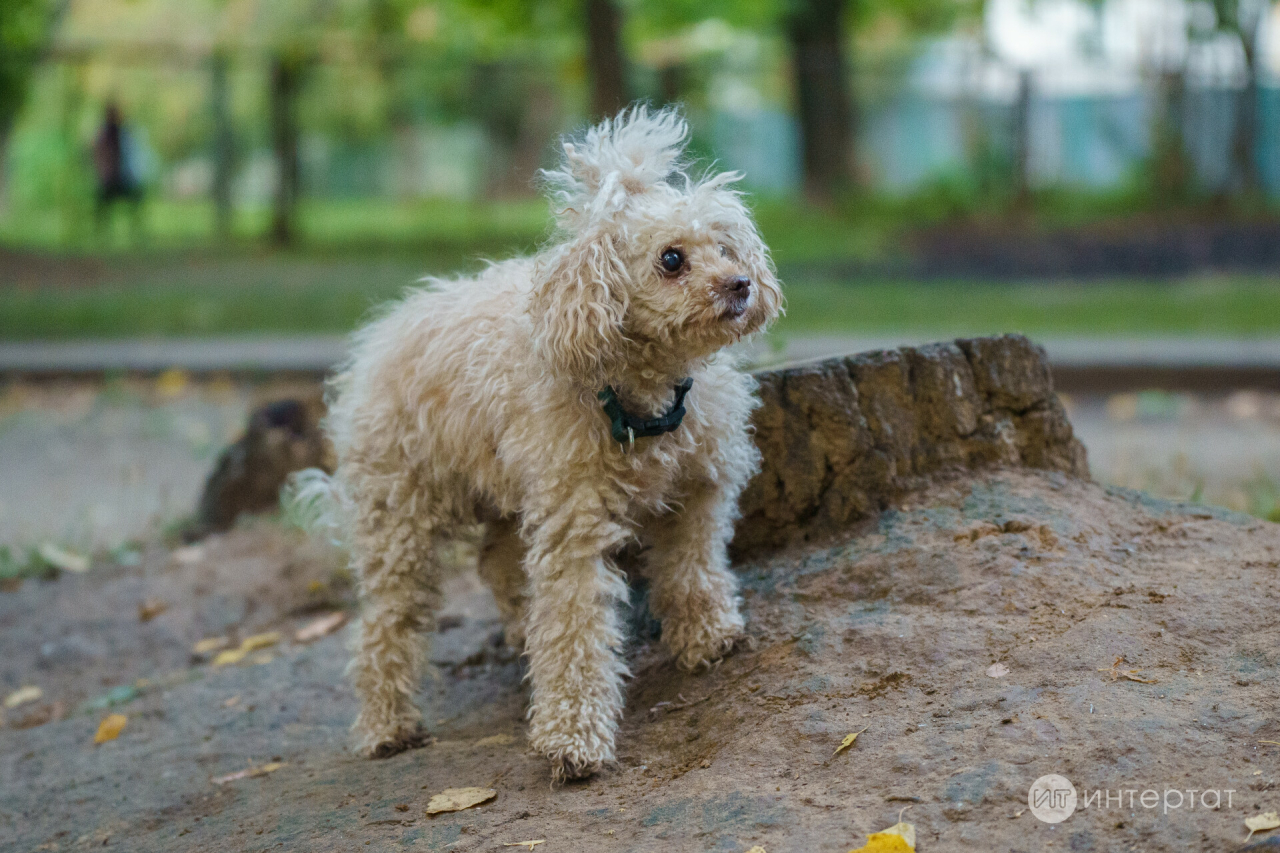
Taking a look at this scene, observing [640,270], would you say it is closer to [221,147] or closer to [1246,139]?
[221,147]

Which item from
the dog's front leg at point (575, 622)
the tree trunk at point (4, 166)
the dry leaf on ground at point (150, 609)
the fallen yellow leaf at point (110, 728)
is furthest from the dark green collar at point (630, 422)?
the tree trunk at point (4, 166)

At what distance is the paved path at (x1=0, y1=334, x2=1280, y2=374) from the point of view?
10766mm

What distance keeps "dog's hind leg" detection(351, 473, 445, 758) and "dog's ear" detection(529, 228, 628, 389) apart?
978 mm

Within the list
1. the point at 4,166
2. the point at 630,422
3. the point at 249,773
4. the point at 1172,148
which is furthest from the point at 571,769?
the point at 1172,148

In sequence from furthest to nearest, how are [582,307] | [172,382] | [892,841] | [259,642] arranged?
[172,382] → [259,642] → [582,307] → [892,841]

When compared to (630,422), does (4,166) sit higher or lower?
higher

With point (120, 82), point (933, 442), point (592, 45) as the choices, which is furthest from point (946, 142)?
point (933, 442)

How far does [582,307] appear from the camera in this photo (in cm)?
340

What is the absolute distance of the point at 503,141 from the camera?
1861 cm

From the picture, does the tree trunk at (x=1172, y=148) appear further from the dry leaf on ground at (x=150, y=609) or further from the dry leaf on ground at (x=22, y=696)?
the dry leaf on ground at (x=22, y=696)

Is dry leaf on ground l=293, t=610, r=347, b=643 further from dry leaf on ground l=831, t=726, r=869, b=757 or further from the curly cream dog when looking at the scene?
dry leaf on ground l=831, t=726, r=869, b=757

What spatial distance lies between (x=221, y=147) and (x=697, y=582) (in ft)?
52.5

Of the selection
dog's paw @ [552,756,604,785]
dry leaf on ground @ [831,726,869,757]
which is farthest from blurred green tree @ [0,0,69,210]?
dry leaf on ground @ [831,726,869,757]

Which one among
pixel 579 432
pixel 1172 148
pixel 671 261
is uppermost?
pixel 1172 148
